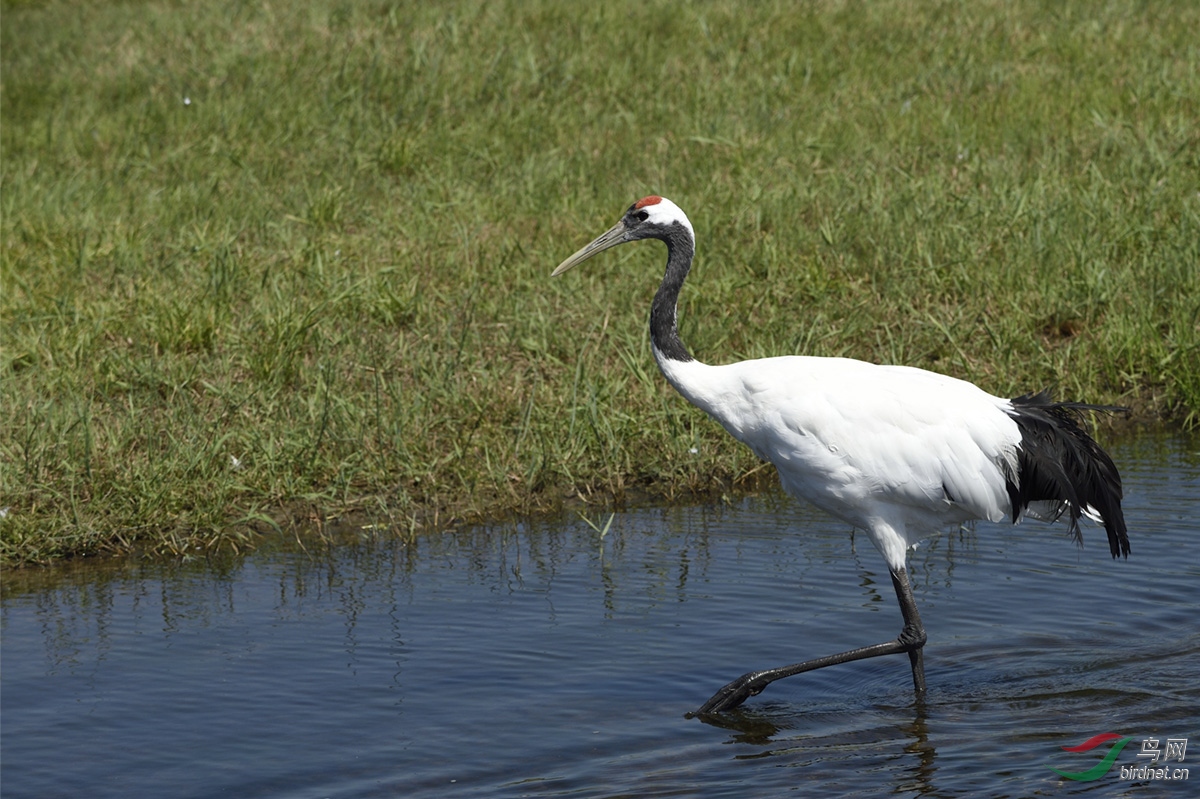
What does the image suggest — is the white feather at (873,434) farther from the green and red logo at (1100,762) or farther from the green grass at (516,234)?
the green grass at (516,234)

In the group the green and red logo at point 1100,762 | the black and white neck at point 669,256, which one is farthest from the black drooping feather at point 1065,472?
the black and white neck at point 669,256

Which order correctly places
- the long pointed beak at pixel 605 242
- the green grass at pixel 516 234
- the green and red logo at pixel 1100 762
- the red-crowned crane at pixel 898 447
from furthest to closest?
1. the green grass at pixel 516 234
2. the long pointed beak at pixel 605 242
3. the red-crowned crane at pixel 898 447
4. the green and red logo at pixel 1100 762

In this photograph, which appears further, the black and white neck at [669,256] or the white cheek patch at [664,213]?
the white cheek patch at [664,213]

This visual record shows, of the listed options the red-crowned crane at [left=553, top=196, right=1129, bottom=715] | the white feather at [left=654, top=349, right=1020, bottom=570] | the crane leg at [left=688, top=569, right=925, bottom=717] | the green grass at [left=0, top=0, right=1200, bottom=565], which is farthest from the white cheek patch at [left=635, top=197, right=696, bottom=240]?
the crane leg at [left=688, top=569, right=925, bottom=717]

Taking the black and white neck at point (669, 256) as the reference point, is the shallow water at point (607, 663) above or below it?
below

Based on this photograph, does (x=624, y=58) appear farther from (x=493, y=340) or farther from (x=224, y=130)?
(x=493, y=340)

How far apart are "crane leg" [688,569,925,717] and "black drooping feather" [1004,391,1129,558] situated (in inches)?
21.3

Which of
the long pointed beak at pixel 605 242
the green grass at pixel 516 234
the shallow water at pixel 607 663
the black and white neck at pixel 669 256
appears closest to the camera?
the shallow water at pixel 607 663

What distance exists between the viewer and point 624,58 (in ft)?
37.2

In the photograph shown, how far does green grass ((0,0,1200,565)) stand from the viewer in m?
6.70

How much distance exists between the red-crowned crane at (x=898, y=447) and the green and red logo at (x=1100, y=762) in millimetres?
667

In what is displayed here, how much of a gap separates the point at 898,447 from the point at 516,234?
409 cm

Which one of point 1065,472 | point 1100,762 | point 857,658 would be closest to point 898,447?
point 1065,472

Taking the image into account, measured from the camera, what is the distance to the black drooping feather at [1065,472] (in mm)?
5230
